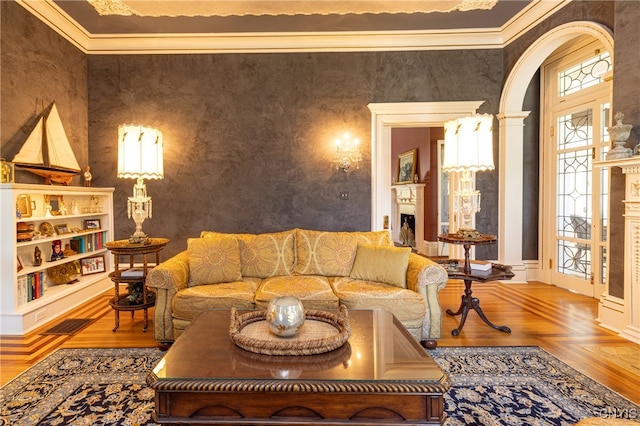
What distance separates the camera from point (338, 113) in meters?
4.71

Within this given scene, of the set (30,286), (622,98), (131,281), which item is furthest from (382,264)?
(30,286)

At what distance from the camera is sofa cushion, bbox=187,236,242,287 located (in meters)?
3.09

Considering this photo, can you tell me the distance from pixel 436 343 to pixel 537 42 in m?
3.74

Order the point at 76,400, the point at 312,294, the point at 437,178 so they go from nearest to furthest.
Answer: the point at 76,400 < the point at 312,294 < the point at 437,178

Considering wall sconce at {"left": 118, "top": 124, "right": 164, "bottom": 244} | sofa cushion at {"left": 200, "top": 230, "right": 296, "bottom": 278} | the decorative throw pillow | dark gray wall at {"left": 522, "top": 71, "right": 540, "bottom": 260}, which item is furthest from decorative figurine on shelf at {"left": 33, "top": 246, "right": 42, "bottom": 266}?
dark gray wall at {"left": 522, "top": 71, "right": 540, "bottom": 260}

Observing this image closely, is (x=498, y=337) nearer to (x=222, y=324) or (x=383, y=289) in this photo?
(x=383, y=289)

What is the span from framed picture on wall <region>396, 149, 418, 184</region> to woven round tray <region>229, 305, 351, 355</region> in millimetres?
6004

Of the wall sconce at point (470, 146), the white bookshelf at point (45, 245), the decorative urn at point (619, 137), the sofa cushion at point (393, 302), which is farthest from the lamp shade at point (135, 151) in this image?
the decorative urn at point (619, 137)

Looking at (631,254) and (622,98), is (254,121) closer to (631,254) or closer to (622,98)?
(622,98)

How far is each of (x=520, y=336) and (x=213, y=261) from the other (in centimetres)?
284

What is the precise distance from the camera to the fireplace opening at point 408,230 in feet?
25.4

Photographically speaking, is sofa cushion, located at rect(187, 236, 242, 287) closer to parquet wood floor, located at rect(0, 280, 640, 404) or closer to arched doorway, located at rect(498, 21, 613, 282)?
parquet wood floor, located at rect(0, 280, 640, 404)

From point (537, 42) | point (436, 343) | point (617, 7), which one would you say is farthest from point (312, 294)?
point (537, 42)

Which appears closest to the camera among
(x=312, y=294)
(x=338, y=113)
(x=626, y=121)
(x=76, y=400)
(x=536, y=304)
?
(x=76, y=400)
